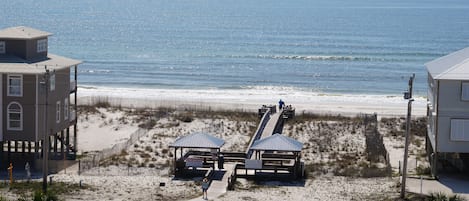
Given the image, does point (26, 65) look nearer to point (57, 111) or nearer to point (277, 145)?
point (57, 111)

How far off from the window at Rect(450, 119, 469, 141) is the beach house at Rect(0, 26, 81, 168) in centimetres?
1807

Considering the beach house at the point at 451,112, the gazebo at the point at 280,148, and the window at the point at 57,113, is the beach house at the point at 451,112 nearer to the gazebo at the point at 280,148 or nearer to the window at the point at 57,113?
the gazebo at the point at 280,148

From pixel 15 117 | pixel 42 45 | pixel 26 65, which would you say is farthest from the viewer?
pixel 42 45

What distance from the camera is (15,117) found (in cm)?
4606

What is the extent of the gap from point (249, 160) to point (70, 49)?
102 meters

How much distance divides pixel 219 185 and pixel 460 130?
36.3 ft

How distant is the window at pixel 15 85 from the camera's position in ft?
150

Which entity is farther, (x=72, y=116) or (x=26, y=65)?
(x=72, y=116)

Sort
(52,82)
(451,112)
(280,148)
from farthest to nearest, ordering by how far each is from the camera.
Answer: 1. (52,82)
2. (280,148)
3. (451,112)

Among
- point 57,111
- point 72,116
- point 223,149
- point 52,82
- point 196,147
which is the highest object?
point 52,82

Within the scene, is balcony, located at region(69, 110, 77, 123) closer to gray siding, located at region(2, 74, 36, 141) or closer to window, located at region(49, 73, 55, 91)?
window, located at region(49, 73, 55, 91)

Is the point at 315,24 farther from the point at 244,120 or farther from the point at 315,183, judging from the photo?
the point at 315,183

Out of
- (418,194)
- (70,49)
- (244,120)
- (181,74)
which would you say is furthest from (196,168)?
(70,49)

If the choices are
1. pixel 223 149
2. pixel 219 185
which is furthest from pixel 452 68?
pixel 223 149
